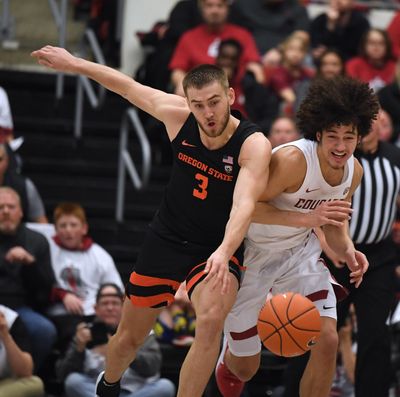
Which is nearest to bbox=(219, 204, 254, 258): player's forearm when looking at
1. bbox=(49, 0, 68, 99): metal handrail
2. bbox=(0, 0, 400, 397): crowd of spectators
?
bbox=(0, 0, 400, 397): crowd of spectators

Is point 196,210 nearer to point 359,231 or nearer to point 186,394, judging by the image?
point 186,394

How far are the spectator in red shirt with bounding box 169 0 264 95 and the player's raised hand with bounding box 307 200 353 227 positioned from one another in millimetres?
4646

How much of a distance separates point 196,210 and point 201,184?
0.17 meters

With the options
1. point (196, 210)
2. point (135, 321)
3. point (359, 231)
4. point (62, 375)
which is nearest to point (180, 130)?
point (196, 210)

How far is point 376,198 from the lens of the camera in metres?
9.23

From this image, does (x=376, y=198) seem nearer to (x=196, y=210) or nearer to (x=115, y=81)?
(x=196, y=210)

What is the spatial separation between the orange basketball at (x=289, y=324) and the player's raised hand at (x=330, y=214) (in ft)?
1.90

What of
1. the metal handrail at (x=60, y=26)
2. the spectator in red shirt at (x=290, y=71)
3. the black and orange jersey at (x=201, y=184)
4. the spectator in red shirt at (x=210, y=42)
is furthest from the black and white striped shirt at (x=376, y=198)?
the metal handrail at (x=60, y=26)

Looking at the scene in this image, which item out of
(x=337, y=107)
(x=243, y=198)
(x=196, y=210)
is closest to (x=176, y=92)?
(x=196, y=210)

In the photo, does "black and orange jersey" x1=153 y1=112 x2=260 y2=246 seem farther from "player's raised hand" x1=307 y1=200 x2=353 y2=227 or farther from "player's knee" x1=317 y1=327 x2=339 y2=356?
"player's knee" x1=317 y1=327 x2=339 y2=356

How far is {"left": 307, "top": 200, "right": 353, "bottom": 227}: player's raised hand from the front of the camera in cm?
743

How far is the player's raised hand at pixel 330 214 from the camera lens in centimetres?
743

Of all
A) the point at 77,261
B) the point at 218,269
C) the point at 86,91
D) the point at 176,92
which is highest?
the point at 176,92

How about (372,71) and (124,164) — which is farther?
(372,71)
